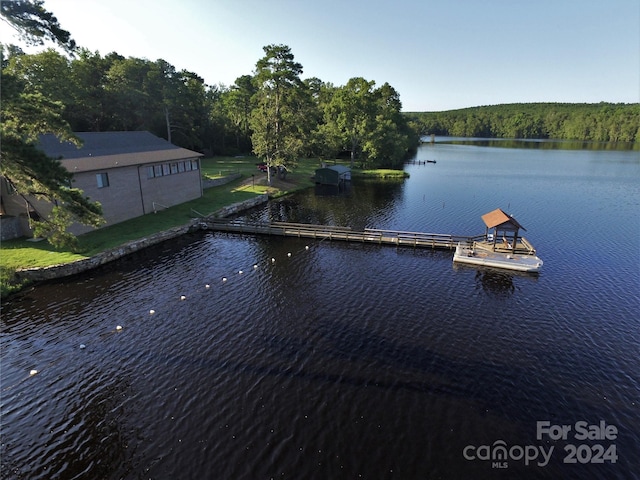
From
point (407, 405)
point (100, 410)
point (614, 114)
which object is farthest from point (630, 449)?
point (614, 114)

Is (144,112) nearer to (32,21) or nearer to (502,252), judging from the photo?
(32,21)

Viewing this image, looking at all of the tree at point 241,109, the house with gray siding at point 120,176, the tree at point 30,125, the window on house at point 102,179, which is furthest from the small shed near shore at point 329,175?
the tree at point 30,125

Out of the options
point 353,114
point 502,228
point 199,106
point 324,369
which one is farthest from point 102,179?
point 353,114

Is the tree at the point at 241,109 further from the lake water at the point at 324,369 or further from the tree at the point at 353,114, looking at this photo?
the lake water at the point at 324,369

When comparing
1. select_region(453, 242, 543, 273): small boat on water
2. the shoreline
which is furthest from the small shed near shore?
select_region(453, 242, 543, 273): small boat on water

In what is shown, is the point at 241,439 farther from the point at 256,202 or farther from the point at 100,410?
the point at 256,202

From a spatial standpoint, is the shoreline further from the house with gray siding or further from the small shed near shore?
the small shed near shore
